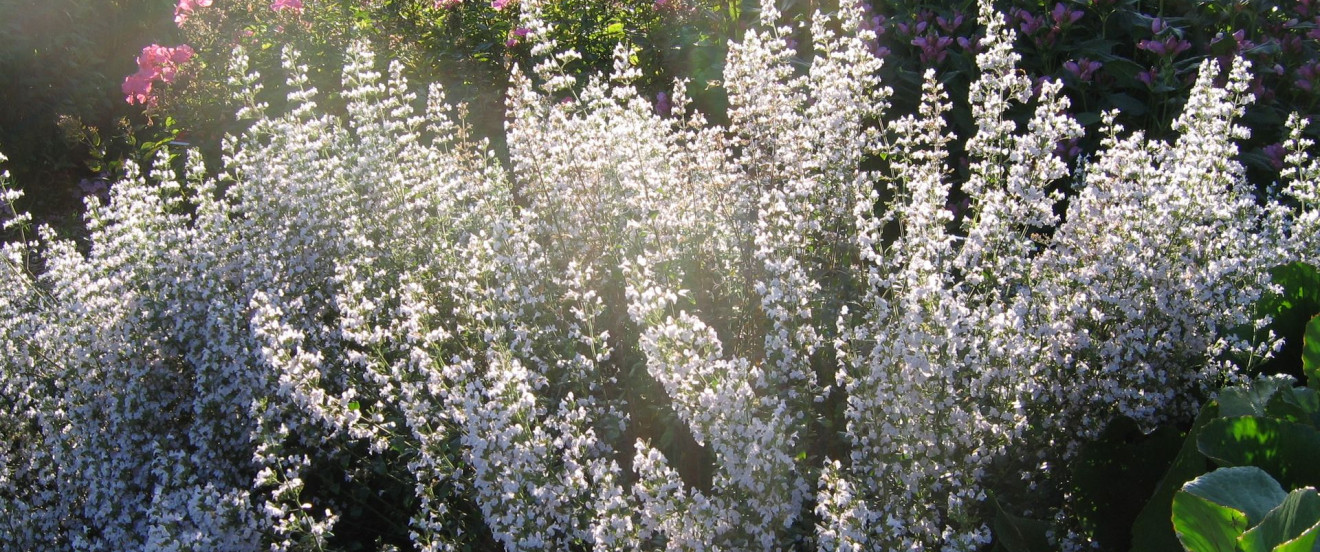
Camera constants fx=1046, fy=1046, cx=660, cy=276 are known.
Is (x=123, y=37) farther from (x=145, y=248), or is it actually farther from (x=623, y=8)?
(x=145, y=248)

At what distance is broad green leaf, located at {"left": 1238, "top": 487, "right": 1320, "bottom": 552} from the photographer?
1.66 meters

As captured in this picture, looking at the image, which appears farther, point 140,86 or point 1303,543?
point 140,86

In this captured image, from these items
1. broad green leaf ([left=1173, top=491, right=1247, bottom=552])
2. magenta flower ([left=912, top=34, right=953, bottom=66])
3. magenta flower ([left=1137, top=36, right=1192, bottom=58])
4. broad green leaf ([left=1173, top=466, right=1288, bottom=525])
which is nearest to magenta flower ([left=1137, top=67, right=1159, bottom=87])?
magenta flower ([left=1137, top=36, right=1192, bottom=58])

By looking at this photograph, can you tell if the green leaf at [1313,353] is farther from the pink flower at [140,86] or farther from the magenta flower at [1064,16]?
the pink flower at [140,86]

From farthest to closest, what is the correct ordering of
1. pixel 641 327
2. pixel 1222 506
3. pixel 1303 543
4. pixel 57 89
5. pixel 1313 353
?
1. pixel 57 89
2. pixel 641 327
3. pixel 1313 353
4. pixel 1222 506
5. pixel 1303 543

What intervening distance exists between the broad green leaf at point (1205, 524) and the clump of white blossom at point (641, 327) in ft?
1.45

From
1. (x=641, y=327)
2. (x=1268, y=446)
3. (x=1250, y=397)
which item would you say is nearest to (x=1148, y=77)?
(x=1250, y=397)

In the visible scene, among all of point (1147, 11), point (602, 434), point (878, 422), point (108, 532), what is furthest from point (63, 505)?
point (1147, 11)

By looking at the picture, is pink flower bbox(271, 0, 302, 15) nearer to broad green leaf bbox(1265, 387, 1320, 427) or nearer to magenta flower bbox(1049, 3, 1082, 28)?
magenta flower bbox(1049, 3, 1082, 28)

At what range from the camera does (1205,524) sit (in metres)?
1.77

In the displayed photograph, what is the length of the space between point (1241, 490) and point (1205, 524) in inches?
4.6

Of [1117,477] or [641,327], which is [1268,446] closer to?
[1117,477]

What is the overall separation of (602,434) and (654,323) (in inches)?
27.6

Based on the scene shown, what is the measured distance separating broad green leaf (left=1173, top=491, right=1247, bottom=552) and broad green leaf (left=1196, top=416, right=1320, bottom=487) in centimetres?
27
